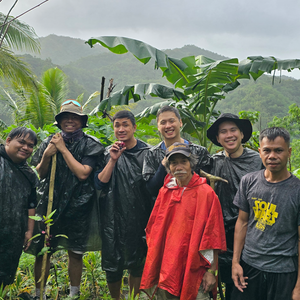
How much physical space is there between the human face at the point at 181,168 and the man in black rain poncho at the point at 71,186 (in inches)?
35.5

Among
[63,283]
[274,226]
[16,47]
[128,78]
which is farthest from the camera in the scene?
[128,78]

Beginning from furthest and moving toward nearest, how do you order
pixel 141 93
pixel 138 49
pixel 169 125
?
pixel 141 93
pixel 138 49
pixel 169 125

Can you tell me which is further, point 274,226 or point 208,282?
point 208,282

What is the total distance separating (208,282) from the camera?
1.84 m

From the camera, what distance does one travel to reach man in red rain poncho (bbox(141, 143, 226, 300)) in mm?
1853

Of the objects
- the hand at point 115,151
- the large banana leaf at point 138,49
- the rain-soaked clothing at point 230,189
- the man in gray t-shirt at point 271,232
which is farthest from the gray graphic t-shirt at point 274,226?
the large banana leaf at point 138,49

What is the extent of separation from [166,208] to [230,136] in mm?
859

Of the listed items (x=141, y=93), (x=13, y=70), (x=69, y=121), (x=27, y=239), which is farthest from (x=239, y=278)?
(x=13, y=70)

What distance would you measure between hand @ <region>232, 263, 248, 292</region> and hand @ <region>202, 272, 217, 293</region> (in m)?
0.15

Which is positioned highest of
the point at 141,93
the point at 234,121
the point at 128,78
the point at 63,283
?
the point at 128,78

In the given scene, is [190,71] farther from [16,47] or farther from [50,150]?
[16,47]

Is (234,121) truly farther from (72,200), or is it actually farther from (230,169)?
(72,200)

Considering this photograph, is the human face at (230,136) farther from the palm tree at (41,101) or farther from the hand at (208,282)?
the palm tree at (41,101)

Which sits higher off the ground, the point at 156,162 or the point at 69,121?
the point at 69,121
